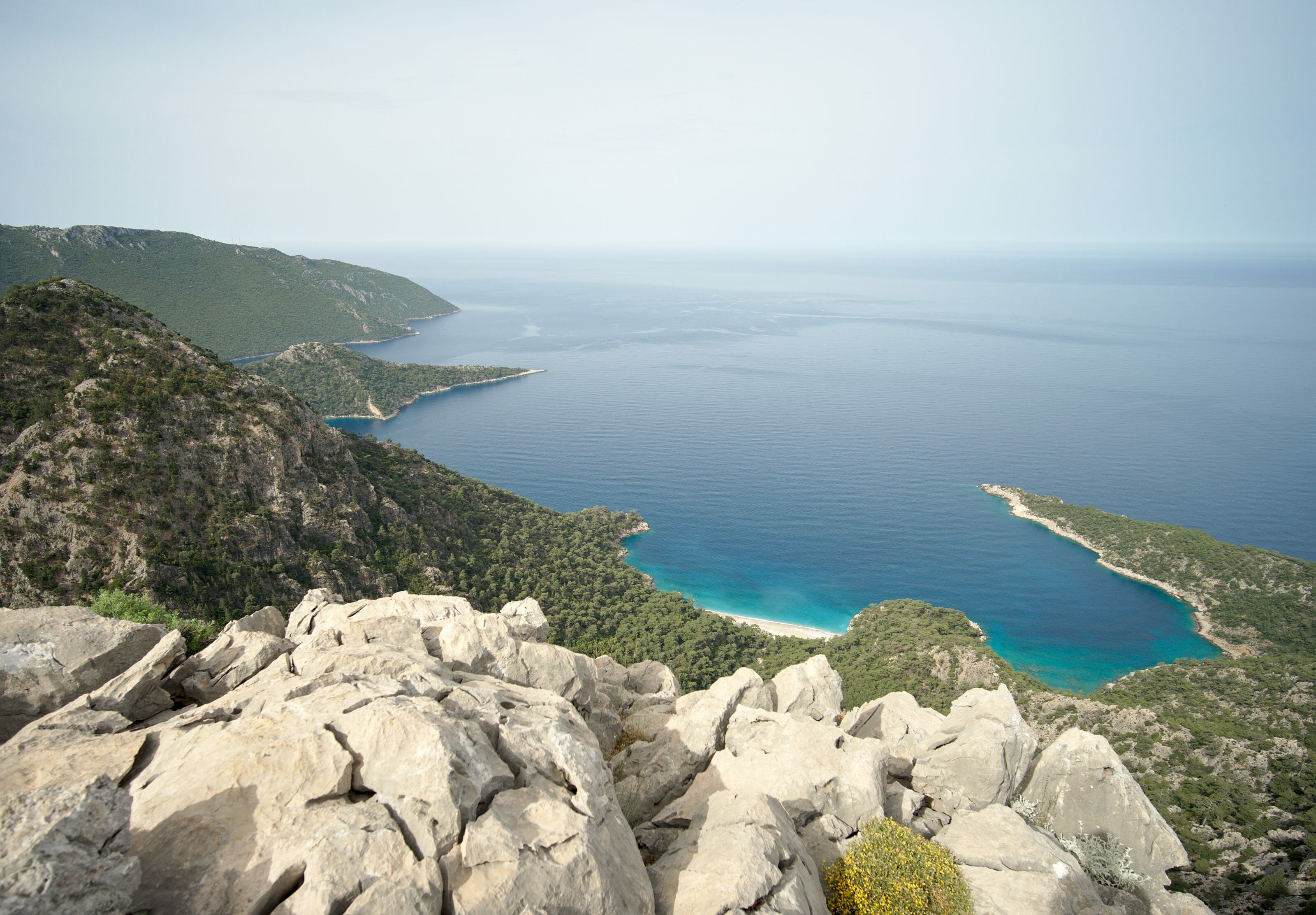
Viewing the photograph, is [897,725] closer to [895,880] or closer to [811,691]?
[811,691]

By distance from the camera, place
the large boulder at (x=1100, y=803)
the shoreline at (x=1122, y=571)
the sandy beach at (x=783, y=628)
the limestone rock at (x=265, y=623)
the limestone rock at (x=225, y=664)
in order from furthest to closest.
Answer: the shoreline at (x=1122, y=571) → the sandy beach at (x=783, y=628) → the limestone rock at (x=265, y=623) → the large boulder at (x=1100, y=803) → the limestone rock at (x=225, y=664)

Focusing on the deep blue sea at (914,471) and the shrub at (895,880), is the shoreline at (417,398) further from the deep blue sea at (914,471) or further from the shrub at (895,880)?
the shrub at (895,880)

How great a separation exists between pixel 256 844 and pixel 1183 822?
38.4 meters

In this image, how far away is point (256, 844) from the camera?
11.1 metres

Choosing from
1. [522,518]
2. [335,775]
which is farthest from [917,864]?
[522,518]

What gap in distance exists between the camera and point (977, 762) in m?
22.2

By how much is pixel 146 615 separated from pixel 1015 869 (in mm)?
35271

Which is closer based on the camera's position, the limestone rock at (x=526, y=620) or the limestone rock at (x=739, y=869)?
the limestone rock at (x=739, y=869)

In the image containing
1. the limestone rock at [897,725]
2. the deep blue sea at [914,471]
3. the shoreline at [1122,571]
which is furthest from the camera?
the deep blue sea at [914,471]

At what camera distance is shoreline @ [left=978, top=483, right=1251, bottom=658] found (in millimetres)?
72625

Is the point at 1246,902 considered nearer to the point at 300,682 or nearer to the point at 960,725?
the point at 960,725

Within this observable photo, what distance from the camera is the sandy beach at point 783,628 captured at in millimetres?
70500

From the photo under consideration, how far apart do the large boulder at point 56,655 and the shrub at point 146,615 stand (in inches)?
115

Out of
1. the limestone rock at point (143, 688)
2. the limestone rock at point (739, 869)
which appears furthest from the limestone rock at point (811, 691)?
the limestone rock at point (143, 688)
